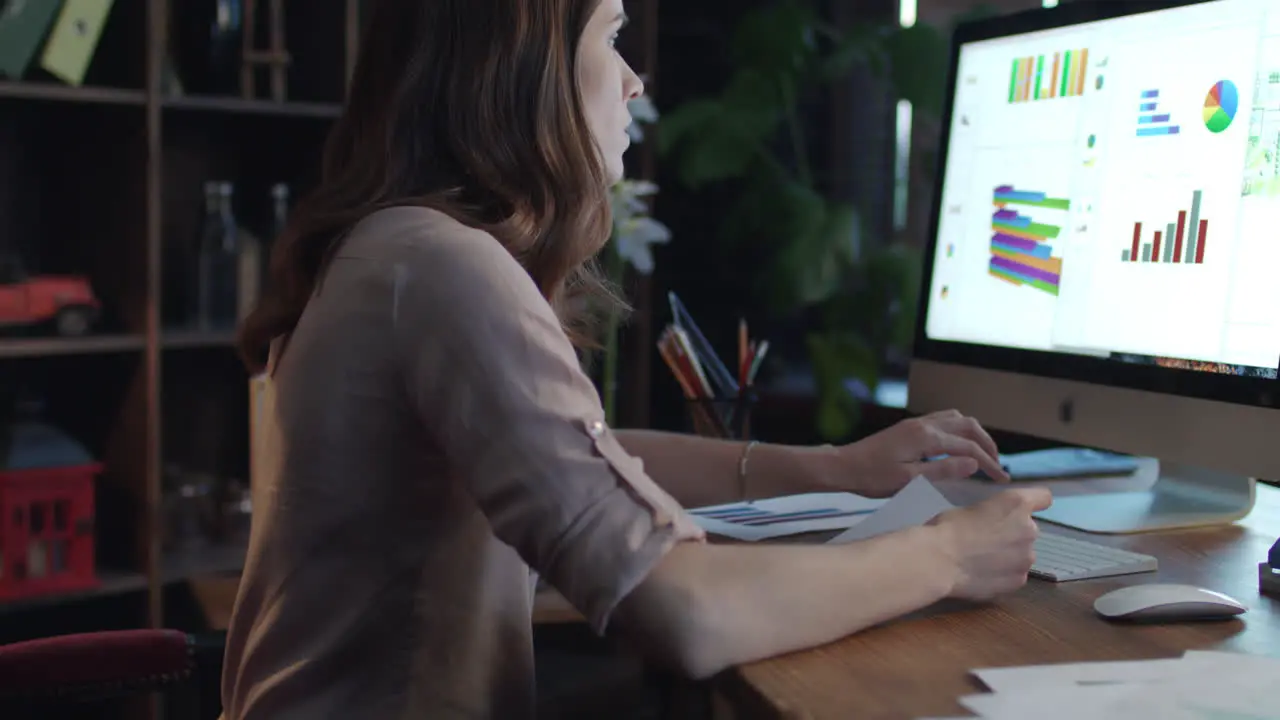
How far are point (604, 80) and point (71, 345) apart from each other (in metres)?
1.39

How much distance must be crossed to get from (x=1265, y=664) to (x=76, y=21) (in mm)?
1907

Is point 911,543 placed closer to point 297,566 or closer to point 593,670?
point 297,566

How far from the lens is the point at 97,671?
3.24 ft

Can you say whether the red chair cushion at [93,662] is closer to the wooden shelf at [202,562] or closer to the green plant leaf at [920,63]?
the wooden shelf at [202,562]

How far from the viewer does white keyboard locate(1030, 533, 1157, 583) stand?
0.99 m

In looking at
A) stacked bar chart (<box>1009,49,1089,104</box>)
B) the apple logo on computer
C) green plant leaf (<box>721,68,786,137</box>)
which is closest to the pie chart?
stacked bar chart (<box>1009,49,1089,104</box>)

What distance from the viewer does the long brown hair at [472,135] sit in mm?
892

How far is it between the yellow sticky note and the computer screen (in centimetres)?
137

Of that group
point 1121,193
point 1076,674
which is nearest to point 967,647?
point 1076,674

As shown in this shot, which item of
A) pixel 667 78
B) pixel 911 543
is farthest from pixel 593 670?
pixel 911 543

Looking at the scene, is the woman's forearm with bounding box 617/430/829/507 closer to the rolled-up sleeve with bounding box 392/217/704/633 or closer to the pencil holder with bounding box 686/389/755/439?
the pencil holder with bounding box 686/389/755/439

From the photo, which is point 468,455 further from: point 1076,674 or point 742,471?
point 742,471

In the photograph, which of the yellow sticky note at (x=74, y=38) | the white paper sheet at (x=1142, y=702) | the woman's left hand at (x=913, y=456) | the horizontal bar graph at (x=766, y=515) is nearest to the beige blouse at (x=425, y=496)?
the white paper sheet at (x=1142, y=702)

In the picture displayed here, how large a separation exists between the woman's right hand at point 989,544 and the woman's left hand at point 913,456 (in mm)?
256
